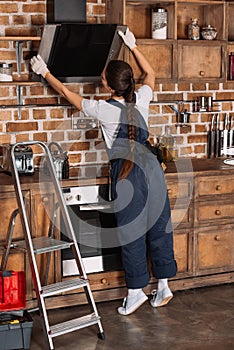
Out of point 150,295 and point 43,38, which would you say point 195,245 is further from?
point 43,38


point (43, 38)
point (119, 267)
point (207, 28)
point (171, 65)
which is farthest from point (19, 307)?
point (207, 28)

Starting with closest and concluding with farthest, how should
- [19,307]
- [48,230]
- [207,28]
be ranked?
[19,307], [48,230], [207,28]

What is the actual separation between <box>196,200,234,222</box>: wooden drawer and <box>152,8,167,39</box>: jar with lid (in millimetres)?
1191

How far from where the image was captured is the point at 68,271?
446cm

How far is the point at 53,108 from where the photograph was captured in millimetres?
4832

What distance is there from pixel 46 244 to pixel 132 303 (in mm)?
719

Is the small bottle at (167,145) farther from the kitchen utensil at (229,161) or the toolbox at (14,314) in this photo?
the toolbox at (14,314)

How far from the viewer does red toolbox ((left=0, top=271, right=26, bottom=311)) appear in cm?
397

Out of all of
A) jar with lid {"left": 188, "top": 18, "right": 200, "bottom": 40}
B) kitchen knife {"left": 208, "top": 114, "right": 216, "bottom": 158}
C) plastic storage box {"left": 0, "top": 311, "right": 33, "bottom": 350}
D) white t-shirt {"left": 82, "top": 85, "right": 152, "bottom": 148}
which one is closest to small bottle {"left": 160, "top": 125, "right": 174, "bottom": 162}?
kitchen knife {"left": 208, "top": 114, "right": 216, "bottom": 158}

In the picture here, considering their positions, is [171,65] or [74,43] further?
[171,65]

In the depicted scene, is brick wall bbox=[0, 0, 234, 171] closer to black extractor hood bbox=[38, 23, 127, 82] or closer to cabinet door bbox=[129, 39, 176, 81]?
black extractor hood bbox=[38, 23, 127, 82]

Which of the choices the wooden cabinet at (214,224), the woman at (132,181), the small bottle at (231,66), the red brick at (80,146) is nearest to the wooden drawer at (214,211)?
the wooden cabinet at (214,224)

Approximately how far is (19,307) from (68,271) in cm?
57

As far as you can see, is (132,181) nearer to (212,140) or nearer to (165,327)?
(165,327)
